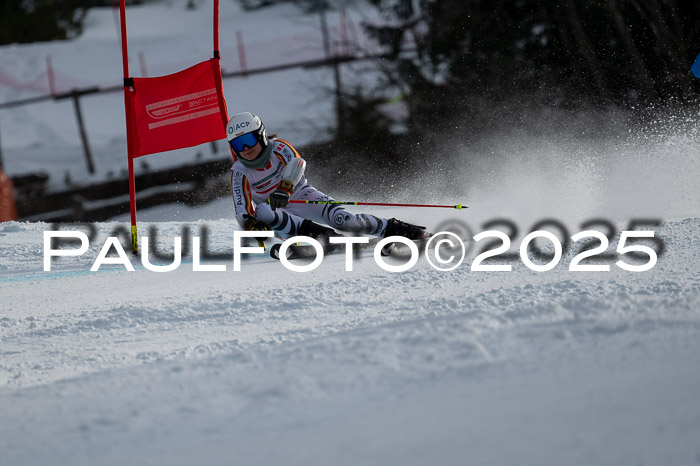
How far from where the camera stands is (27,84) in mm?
25531

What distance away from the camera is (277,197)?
6.17 metres

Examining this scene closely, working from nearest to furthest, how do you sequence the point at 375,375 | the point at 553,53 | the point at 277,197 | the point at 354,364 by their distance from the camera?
the point at 375,375
the point at 354,364
the point at 277,197
the point at 553,53

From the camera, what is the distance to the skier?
6270 mm

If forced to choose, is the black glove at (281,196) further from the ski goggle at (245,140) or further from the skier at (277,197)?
the ski goggle at (245,140)

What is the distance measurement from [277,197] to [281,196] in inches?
1.3

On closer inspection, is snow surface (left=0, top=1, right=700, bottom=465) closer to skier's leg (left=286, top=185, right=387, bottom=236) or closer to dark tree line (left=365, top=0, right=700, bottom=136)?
skier's leg (left=286, top=185, right=387, bottom=236)

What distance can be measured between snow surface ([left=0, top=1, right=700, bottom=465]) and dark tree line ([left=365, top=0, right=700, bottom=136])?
8.31 meters

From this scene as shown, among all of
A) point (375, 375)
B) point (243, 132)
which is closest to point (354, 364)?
point (375, 375)

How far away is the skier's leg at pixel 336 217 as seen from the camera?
641cm

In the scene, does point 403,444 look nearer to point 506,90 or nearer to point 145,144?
point 145,144

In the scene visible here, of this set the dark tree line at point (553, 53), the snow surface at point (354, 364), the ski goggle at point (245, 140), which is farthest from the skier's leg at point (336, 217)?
the dark tree line at point (553, 53)

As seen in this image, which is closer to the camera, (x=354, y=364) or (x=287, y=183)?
(x=354, y=364)

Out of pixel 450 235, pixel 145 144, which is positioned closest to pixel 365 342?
pixel 450 235

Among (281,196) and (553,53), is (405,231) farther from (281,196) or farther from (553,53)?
(553,53)
